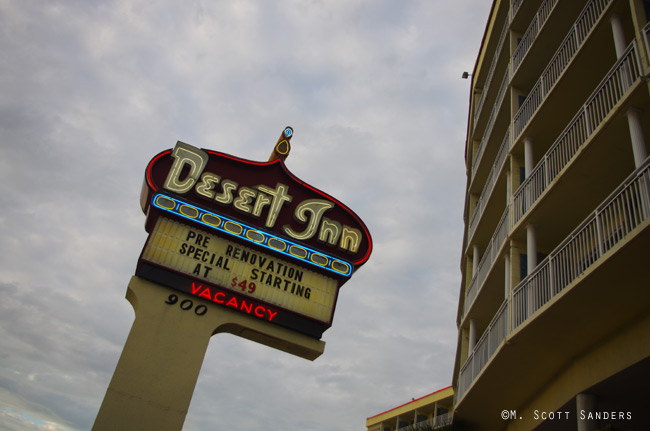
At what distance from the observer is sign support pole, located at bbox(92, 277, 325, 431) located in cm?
1551

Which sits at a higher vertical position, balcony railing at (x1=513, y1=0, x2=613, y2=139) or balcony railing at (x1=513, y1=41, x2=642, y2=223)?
balcony railing at (x1=513, y1=0, x2=613, y2=139)

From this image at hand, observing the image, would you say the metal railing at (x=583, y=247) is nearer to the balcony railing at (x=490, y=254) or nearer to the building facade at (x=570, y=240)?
the building facade at (x=570, y=240)

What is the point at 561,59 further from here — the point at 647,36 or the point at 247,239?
the point at 247,239

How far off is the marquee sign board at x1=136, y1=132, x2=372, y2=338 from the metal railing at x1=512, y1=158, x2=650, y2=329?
29.5 ft

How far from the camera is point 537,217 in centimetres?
1317

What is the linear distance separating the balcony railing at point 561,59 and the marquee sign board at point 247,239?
8.20 meters

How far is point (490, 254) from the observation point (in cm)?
1658

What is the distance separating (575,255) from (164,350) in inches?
486

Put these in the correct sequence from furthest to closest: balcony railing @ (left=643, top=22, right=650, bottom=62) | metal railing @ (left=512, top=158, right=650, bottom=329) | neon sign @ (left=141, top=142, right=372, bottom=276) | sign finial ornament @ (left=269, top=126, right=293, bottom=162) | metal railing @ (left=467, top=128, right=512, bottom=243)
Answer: sign finial ornament @ (left=269, top=126, right=293, bottom=162)
neon sign @ (left=141, top=142, right=372, bottom=276)
metal railing @ (left=467, top=128, right=512, bottom=243)
balcony railing @ (left=643, top=22, right=650, bottom=62)
metal railing @ (left=512, top=158, right=650, bottom=329)

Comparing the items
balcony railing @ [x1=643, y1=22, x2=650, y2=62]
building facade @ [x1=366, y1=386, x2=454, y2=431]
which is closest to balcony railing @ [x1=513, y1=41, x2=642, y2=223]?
balcony railing @ [x1=643, y1=22, x2=650, y2=62]

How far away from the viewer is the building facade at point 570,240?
9352 millimetres

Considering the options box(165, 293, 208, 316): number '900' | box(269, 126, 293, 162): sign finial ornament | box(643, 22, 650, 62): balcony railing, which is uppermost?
box(269, 126, 293, 162): sign finial ornament

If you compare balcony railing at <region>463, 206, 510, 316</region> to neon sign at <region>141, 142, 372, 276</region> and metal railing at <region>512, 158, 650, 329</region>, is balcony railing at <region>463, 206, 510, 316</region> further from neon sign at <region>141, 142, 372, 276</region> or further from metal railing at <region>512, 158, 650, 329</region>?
neon sign at <region>141, 142, 372, 276</region>

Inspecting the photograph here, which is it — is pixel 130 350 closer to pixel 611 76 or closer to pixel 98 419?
pixel 98 419
